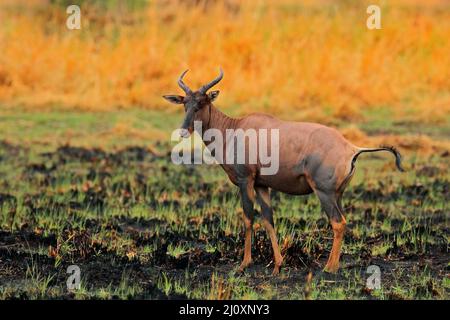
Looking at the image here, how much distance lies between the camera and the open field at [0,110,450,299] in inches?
360

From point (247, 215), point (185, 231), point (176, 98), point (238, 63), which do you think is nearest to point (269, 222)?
point (247, 215)

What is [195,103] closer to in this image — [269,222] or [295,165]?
[295,165]

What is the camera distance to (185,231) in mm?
11289

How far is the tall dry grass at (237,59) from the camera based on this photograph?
19.7 meters

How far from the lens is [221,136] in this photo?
989 centimetres

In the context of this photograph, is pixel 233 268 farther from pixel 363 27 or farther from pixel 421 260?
pixel 363 27

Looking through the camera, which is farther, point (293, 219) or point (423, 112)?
point (423, 112)

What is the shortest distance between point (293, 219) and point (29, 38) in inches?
432

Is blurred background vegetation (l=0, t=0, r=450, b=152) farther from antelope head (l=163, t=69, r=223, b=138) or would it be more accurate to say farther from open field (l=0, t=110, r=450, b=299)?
antelope head (l=163, t=69, r=223, b=138)

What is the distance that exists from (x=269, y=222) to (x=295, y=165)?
0.60 metres

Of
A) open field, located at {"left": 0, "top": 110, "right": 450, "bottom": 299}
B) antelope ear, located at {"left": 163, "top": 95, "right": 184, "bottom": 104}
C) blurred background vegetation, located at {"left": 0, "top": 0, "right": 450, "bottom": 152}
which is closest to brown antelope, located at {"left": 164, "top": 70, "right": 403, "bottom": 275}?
antelope ear, located at {"left": 163, "top": 95, "right": 184, "bottom": 104}

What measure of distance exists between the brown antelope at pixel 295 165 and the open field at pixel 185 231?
368 millimetres

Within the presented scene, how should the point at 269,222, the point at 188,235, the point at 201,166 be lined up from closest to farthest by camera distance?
the point at 269,222
the point at 188,235
the point at 201,166
